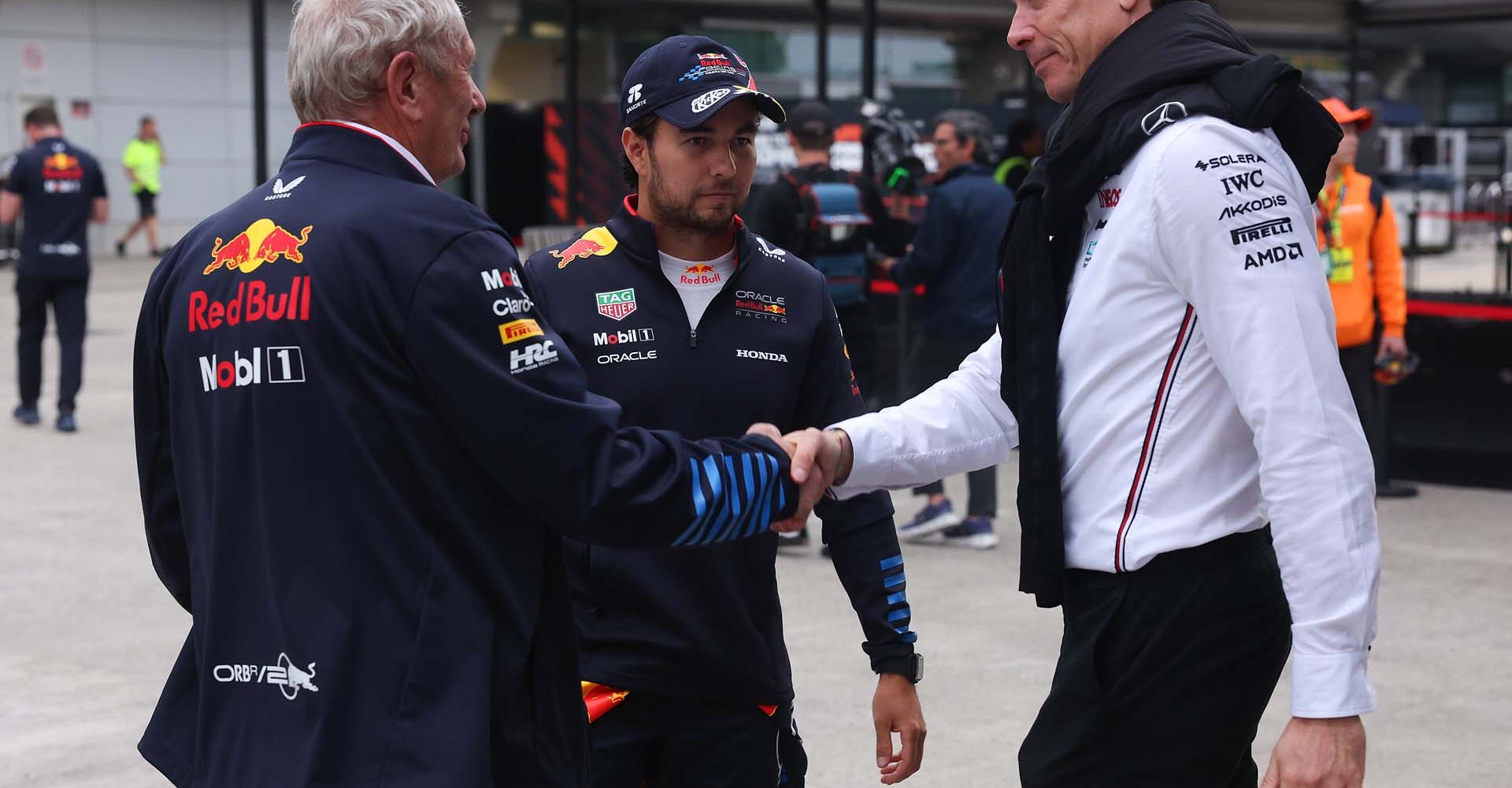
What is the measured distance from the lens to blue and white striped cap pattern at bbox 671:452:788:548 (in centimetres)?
244

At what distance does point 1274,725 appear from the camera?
5.43 meters

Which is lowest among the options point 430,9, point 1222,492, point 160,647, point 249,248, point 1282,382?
point 160,647

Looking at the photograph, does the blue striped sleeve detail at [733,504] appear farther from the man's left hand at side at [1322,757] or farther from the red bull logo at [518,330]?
the man's left hand at side at [1322,757]

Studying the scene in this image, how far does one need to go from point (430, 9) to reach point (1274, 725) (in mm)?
3973

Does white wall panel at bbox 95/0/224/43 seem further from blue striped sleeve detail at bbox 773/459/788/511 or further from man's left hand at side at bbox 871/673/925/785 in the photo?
blue striped sleeve detail at bbox 773/459/788/511

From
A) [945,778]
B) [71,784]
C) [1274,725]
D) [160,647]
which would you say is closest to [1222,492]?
[945,778]

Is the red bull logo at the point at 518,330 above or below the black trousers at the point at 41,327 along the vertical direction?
above

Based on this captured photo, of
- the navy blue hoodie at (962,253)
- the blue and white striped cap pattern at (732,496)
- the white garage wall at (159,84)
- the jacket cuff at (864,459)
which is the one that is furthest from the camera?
the white garage wall at (159,84)

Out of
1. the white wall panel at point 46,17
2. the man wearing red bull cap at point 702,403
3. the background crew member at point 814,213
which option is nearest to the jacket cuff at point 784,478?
the man wearing red bull cap at point 702,403

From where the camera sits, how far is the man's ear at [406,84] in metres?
2.35

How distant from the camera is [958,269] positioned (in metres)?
8.40

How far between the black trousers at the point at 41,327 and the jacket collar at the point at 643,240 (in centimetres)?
927

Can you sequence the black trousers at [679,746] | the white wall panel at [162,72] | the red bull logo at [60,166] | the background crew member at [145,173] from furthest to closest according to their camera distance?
1. the white wall panel at [162,72]
2. the background crew member at [145,173]
3. the red bull logo at [60,166]
4. the black trousers at [679,746]

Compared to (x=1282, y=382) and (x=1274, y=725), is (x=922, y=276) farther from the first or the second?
(x=1282, y=382)
